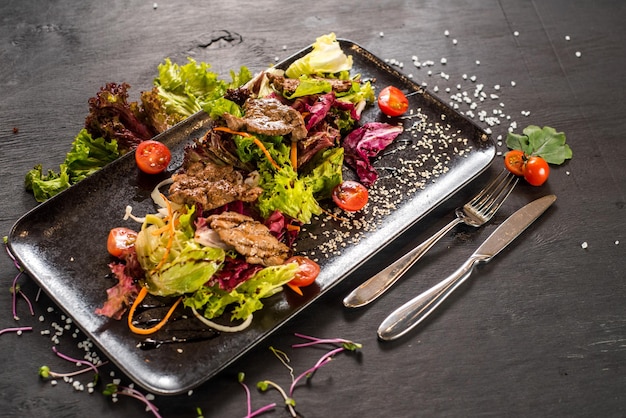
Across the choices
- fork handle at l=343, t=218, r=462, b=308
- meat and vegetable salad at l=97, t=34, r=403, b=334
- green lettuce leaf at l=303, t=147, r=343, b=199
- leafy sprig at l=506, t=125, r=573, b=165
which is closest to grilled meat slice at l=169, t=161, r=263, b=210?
meat and vegetable salad at l=97, t=34, r=403, b=334

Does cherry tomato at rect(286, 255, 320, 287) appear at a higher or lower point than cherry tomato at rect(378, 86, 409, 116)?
lower

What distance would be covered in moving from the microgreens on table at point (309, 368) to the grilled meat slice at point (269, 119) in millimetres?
1530

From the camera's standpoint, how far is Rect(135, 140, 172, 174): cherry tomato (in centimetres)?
545

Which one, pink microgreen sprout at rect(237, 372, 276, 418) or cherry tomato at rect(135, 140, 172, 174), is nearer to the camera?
pink microgreen sprout at rect(237, 372, 276, 418)

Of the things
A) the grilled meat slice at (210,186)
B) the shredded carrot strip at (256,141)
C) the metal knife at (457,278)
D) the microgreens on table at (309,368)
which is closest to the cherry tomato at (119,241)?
the grilled meat slice at (210,186)

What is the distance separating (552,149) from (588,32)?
2.03 m

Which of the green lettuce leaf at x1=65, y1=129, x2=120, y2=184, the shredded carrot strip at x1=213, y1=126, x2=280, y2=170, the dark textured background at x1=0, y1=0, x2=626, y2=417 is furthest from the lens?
the green lettuce leaf at x1=65, y1=129, x2=120, y2=184

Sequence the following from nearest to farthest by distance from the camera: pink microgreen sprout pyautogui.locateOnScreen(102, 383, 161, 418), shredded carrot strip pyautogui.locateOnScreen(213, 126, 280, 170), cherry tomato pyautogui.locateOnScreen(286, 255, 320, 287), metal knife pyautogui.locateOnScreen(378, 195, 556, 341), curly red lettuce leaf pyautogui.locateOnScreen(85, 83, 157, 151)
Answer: pink microgreen sprout pyautogui.locateOnScreen(102, 383, 161, 418) < cherry tomato pyautogui.locateOnScreen(286, 255, 320, 287) < metal knife pyautogui.locateOnScreen(378, 195, 556, 341) < shredded carrot strip pyautogui.locateOnScreen(213, 126, 280, 170) < curly red lettuce leaf pyautogui.locateOnScreen(85, 83, 157, 151)

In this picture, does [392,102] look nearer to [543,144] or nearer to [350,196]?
[350,196]

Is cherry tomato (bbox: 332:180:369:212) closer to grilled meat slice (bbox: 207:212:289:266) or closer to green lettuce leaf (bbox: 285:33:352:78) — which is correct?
grilled meat slice (bbox: 207:212:289:266)

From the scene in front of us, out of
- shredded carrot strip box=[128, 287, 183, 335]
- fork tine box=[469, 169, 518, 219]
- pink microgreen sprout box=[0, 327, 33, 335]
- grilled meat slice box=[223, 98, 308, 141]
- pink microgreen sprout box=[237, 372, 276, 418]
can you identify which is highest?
grilled meat slice box=[223, 98, 308, 141]

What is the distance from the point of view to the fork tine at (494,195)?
5.73 metres

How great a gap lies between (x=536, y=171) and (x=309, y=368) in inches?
104

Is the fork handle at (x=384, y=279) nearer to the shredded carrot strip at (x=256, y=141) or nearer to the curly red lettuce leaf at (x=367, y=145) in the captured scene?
the curly red lettuce leaf at (x=367, y=145)
